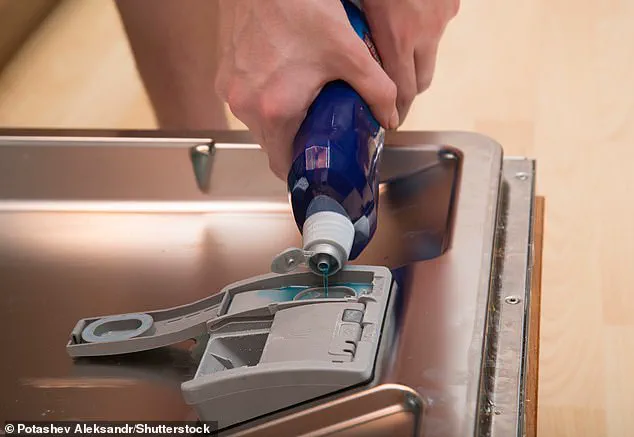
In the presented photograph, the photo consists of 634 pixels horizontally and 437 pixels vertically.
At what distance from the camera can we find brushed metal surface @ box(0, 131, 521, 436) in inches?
22.5

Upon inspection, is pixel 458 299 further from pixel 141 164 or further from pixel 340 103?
pixel 141 164

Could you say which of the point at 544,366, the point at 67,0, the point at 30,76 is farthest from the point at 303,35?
the point at 67,0

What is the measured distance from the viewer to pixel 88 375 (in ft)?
1.98

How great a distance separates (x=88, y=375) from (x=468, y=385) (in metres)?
0.23

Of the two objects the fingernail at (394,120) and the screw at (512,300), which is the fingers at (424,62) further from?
the screw at (512,300)

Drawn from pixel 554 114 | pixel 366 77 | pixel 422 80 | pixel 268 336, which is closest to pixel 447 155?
pixel 422 80

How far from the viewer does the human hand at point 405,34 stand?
0.72 metres

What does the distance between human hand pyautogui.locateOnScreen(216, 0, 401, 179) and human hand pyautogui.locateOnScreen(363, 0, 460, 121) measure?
2.9 inches

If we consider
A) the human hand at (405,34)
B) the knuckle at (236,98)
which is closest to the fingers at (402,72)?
the human hand at (405,34)

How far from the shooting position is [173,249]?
75 centimetres

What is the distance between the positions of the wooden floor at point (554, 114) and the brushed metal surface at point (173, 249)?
266 mm

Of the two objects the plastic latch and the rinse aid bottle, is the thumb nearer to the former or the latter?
the rinse aid bottle

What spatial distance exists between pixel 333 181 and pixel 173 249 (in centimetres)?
19

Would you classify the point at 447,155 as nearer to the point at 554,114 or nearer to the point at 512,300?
the point at 512,300
